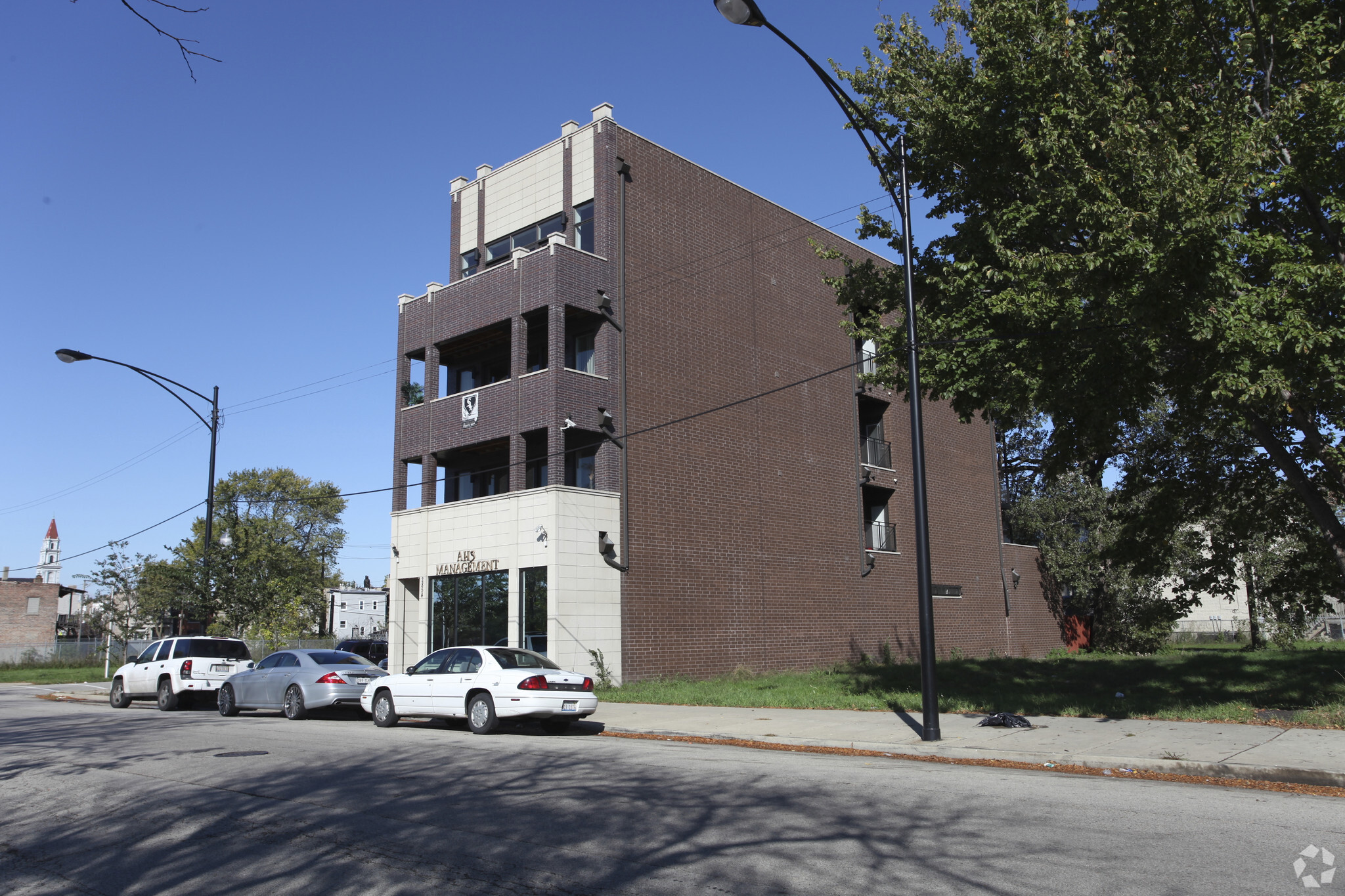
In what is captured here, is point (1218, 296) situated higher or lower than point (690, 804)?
higher

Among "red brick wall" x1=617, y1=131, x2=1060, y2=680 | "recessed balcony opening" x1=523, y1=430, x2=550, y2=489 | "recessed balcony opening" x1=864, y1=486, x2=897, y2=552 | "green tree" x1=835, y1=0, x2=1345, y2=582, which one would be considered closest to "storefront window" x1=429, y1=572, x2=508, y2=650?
"recessed balcony opening" x1=523, y1=430, x2=550, y2=489

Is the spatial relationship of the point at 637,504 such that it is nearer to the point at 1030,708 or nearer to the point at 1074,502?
the point at 1030,708

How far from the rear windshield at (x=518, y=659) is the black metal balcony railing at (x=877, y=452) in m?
21.5

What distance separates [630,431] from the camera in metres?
26.0

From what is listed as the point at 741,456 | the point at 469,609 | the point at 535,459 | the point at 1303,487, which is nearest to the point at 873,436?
the point at 741,456

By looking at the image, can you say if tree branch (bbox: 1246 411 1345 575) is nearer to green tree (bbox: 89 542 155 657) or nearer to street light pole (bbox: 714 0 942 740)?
street light pole (bbox: 714 0 942 740)

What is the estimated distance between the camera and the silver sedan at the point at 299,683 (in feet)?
60.1

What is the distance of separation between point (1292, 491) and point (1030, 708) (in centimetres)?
710

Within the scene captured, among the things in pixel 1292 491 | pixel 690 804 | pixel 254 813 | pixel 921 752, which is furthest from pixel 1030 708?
pixel 254 813

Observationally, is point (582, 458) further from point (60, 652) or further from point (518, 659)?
point (60, 652)

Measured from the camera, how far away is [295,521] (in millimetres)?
76562

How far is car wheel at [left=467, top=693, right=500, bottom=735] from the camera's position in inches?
601

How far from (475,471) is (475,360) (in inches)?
144

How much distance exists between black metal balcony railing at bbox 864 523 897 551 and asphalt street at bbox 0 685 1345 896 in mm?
23863
